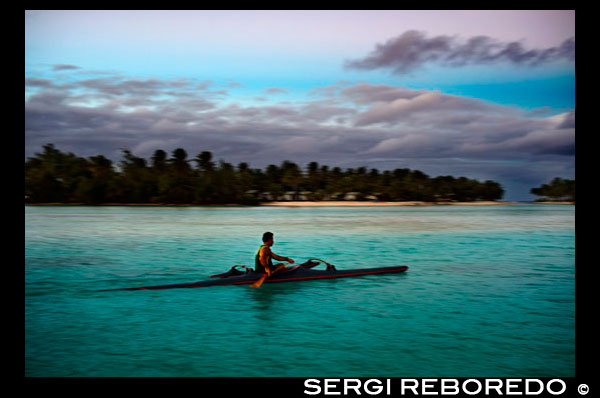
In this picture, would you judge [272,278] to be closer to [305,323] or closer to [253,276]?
[253,276]

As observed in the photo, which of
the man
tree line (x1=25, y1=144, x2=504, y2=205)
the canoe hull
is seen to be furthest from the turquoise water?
tree line (x1=25, y1=144, x2=504, y2=205)

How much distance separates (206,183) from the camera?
107 meters

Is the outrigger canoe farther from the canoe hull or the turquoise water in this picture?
the turquoise water

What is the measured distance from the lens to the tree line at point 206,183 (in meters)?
96.2

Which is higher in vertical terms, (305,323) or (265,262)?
(265,262)

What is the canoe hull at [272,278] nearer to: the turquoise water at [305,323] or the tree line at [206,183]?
the turquoise water at [305,323]

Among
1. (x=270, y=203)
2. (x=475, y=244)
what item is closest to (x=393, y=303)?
(x=475, y=244)

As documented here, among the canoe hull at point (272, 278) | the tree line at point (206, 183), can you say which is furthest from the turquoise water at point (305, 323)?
the tree line at point (206, 183)

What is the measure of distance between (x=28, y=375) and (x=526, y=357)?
7.83 m

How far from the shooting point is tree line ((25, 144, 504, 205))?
96188mm

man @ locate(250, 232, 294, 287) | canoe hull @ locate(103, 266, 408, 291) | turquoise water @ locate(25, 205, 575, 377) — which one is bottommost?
turquoise water @ locate(25, 205, 575, 377)

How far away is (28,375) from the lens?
725cm

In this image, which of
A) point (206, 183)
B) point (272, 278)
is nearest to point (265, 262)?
point (272, 278)
